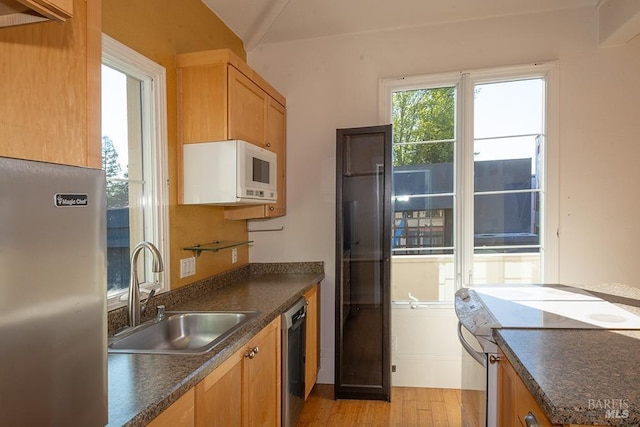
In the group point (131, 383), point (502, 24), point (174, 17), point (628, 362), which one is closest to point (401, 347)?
point (628, 362)

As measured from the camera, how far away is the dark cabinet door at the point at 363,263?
2.71 meters

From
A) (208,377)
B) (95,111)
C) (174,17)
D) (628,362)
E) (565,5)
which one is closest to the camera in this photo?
(95,111)

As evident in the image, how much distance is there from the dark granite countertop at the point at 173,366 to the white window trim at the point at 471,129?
1.48m

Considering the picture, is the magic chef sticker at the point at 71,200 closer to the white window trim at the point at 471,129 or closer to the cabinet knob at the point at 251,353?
the cabinet knob at the point at 251,353

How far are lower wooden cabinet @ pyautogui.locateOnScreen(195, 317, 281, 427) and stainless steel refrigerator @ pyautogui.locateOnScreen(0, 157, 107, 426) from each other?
0.51 m

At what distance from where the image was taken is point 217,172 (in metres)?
2.11

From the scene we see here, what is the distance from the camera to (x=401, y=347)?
9.62 ft

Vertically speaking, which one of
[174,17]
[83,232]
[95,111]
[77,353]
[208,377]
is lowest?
[208,377]

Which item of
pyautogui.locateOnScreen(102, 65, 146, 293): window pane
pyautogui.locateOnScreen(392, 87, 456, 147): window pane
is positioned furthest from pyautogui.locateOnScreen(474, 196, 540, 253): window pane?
pyautogui.locateOnScreen(102, 65, 146, 293): window pane

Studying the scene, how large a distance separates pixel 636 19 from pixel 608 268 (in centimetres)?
163

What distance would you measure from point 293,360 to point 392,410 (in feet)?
3.03

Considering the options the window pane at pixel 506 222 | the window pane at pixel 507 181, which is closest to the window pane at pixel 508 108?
the window pane at pixel 507 181

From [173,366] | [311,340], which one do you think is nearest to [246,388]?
[173,366]

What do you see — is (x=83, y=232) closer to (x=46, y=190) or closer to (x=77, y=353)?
(x=46, y=190)
